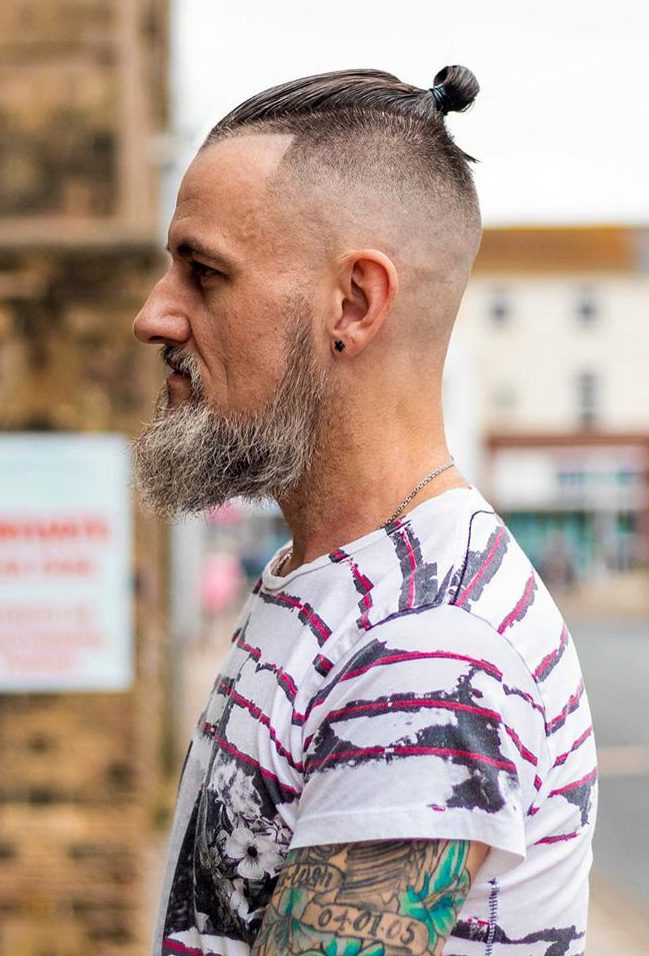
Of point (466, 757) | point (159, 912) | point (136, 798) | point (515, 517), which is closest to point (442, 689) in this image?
point (466, 757)

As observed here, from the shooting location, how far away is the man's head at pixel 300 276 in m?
1.41

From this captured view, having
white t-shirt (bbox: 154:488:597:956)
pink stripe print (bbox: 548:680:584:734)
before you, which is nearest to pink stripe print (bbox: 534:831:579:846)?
white t-shirt (bbox: 154:488:597:956)

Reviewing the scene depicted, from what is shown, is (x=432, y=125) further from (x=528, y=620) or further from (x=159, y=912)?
(x=159, y=912)

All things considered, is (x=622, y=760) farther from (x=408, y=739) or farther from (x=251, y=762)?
(x=408, y=739)

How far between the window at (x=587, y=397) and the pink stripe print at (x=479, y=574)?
1350 inches

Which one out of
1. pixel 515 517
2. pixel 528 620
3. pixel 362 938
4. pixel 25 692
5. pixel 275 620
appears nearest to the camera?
pixel 362 938

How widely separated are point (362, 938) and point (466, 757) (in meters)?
0.20

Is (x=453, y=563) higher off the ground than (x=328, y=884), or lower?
higher

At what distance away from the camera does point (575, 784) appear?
137cm

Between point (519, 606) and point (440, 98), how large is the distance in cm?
68

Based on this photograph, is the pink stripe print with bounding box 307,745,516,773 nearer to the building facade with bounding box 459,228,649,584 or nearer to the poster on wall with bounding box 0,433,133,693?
the poster on wall with bounding box 0,433,133,693

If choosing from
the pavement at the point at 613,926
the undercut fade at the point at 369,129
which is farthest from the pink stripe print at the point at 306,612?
the pavement at the point at 613,926

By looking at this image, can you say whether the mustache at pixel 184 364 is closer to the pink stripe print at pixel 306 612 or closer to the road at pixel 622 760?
the pink stripe print at pixel 306 612

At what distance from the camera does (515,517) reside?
33344 millimetres
